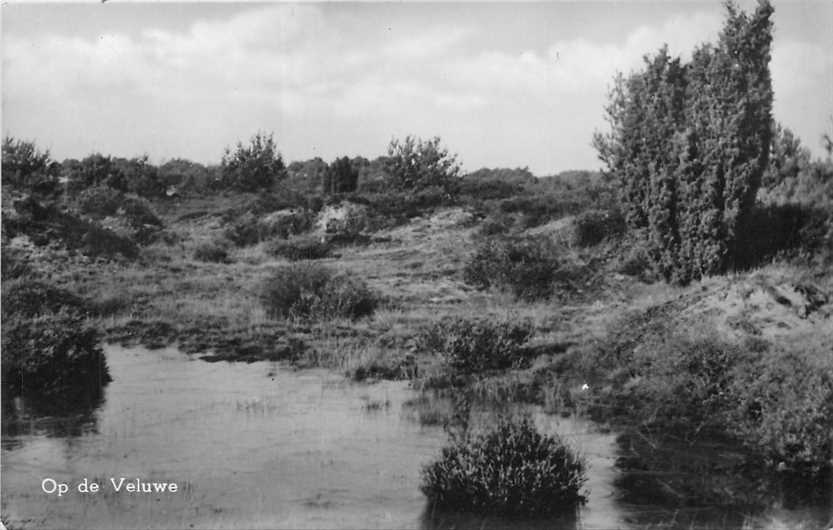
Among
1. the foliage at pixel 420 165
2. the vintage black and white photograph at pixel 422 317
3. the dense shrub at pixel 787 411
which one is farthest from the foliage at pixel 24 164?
the dense shrub at pixel 787 411

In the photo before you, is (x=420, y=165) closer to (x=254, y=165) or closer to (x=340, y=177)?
(x=340, y=177)

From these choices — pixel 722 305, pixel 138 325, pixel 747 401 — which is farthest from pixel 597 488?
pixel 138 325

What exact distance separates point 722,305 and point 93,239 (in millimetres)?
9156

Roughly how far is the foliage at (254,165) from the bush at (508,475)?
530 cm

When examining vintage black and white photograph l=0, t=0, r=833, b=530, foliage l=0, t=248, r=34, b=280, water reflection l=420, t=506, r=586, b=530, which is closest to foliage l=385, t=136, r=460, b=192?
vintage black and white photograph l=0, t=0, r=833, b=530

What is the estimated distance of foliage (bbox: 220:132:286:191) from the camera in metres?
10.8

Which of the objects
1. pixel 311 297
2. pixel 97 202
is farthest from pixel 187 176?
pixel 311 297

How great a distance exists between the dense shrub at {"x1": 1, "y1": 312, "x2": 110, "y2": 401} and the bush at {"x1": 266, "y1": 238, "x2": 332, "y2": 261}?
3247 millimetres

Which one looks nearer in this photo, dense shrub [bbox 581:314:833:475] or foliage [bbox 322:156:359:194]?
dense shrub [bbox 581:314:833:475]

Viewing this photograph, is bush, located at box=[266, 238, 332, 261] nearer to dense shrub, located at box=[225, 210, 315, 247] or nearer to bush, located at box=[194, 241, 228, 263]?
dense shrub, located at box=[225, 210, 315, 247]

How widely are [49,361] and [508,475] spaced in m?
5.56

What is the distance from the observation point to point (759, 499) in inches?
264

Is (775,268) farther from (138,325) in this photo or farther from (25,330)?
(25,330)

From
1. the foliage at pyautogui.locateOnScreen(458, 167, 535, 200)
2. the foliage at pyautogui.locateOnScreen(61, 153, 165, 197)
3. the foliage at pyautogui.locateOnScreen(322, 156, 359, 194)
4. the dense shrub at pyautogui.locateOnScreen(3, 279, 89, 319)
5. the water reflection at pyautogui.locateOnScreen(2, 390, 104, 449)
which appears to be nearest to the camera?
the water reflection at pyautogui.locateOnScreen(2, 390, 104, 449)
